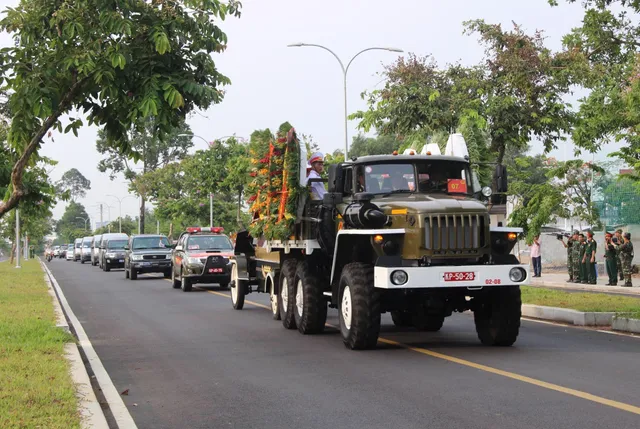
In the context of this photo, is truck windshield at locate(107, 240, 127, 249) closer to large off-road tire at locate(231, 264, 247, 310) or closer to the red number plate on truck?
large off-road tire at locate(231, 264, 247, 310)

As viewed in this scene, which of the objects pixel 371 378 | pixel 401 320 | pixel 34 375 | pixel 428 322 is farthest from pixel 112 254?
pixel 371 378

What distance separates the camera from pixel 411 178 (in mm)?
13156

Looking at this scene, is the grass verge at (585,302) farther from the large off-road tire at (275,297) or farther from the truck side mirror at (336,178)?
the truck side mirror at (336,178)

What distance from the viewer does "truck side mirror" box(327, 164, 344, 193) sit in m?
13.0

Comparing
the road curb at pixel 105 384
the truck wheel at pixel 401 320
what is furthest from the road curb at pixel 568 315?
the road curb at pixel 105 384

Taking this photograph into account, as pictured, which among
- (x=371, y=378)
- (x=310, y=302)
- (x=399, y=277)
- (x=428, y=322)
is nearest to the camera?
(x=371, y=378)

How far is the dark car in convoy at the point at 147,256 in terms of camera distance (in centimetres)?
3562

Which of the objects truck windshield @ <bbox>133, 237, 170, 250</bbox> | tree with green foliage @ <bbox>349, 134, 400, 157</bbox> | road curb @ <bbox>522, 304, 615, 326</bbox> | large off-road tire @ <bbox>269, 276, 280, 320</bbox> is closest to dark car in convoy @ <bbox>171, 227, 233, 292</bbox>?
truck windshield @ <bbox>133, 237, 170, 250</bbox>

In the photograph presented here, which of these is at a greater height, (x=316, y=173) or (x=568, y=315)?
(x=316, y=173)

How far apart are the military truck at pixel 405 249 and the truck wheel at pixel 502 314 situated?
0.04 feet

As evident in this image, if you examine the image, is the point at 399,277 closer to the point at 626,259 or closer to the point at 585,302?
the point at 585,302

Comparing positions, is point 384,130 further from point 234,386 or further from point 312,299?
point 234,386

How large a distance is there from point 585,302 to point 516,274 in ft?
24.7

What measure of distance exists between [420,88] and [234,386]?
2371 cm
